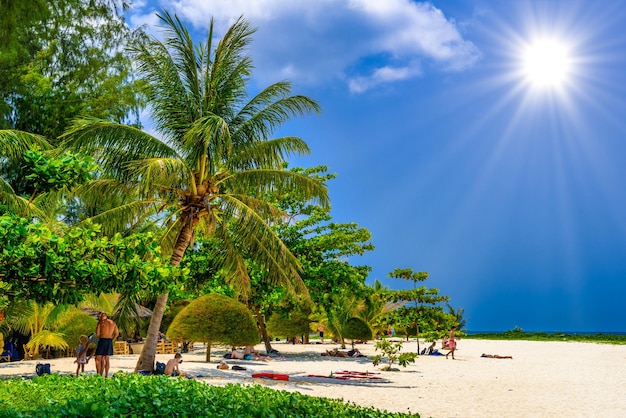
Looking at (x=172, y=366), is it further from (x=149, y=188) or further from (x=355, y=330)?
(x=355, y=330)

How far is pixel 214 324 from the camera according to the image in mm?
20047

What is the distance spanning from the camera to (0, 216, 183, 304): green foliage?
6.18 metres

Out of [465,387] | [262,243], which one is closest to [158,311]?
[262,243]

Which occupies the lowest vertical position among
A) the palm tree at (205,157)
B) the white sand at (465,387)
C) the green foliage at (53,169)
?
the white sand at (465,387)

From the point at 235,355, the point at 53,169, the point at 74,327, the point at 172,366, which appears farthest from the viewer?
the point at 74,327

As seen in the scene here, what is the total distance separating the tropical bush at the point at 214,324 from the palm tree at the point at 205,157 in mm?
4362

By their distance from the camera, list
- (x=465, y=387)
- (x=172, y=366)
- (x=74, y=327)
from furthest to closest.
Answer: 1. (x=74, y=327)
2. (x=465, y=387)
3. (x=172, y=366)

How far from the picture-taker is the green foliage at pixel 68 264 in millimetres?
6184

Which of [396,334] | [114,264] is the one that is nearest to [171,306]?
[114,264]

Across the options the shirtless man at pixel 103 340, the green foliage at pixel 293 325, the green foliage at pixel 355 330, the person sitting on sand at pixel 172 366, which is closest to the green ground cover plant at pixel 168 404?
the shirtless man at pixel 103 340

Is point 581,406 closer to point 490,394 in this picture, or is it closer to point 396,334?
point 490,394

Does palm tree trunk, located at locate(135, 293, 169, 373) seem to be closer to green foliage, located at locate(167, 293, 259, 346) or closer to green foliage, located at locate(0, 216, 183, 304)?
green foliage, located at locate(167, 293, 259, 346)

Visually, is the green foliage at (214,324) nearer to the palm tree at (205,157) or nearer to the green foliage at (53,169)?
the palm tree at (205,157)

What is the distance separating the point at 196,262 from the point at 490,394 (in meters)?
14.7
